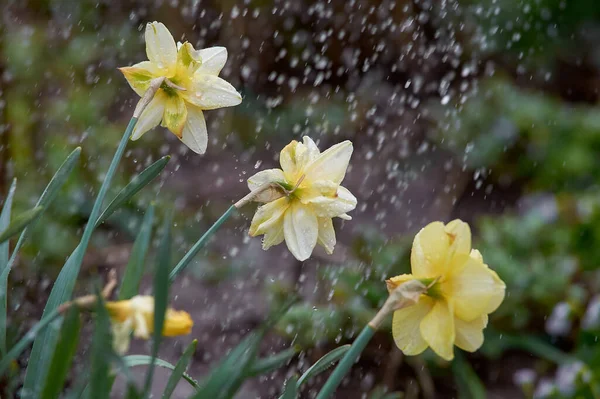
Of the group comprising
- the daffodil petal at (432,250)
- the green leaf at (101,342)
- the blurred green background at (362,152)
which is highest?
the green leaf at (101,342)

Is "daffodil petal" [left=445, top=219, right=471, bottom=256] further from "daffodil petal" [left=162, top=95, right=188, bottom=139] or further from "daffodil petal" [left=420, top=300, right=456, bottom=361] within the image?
"daffodil petal" [left=162, top=95, right=188, bottom=139]

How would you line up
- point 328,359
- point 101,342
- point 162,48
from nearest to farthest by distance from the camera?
point 101,342 → point 328,359 → point 162,48

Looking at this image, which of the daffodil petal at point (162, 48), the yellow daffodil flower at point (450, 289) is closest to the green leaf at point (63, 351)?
the yellow daffodil flower at point (450, 289)

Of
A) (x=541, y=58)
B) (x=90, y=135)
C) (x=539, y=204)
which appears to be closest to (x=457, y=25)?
(x=541, y=58)

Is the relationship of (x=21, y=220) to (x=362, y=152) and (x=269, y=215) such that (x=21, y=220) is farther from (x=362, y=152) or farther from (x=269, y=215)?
(x=362, y=152)

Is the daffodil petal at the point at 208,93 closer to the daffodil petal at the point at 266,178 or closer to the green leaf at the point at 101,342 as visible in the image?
the daffodil petal at the point at 266,178

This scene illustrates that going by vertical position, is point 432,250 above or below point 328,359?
above

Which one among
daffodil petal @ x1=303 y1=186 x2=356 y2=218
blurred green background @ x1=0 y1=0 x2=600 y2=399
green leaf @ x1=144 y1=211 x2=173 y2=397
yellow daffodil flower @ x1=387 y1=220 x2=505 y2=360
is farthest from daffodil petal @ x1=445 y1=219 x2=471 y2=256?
blurred green background @ x1=0 y1=0 x2=600 y2=399

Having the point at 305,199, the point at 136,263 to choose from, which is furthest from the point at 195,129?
the point at 136,263
